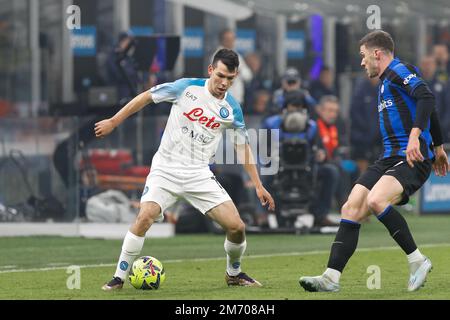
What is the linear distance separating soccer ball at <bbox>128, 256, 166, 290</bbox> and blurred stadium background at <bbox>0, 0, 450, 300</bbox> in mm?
2934

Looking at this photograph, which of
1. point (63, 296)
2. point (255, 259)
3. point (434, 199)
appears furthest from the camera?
point (434, 199)

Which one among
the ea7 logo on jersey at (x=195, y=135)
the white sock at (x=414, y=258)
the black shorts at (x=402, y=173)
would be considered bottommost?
the white sock at (x=414, y=258)

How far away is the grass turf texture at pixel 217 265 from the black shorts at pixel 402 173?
819 millimetres

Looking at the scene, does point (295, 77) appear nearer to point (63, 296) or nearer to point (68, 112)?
point (68, 112)

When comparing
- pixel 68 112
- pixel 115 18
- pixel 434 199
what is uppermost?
pixel 115 18

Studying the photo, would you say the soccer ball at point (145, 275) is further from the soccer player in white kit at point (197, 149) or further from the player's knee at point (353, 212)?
the player's knee at point (353, 212)

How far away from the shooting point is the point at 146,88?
20.0 meters

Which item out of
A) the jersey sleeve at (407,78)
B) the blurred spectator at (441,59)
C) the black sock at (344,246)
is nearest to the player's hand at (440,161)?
the jersey sleeve at (407,78)

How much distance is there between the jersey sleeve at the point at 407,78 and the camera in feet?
35.1

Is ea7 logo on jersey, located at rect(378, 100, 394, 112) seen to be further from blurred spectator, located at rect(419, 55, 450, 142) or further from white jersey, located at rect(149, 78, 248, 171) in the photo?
blurred spectator, located at rect(419, 55, 450, 142)

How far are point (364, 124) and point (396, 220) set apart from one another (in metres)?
12.5

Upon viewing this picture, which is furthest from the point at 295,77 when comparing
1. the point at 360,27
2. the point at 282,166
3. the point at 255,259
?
the point at 360,27
